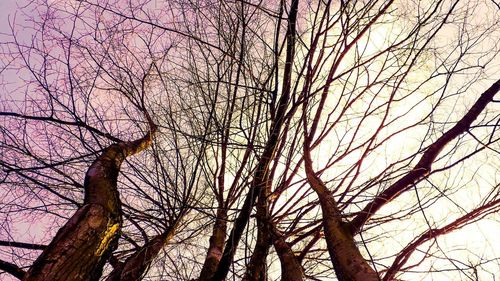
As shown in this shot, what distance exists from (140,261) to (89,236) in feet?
3.20

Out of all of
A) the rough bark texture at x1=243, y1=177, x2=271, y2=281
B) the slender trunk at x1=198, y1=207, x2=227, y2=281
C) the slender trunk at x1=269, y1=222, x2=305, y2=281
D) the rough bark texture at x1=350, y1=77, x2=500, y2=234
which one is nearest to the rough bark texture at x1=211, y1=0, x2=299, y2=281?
the rough bark texture at x1=243, y1=177, x2=271, y2=281

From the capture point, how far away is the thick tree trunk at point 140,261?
3.12 meters

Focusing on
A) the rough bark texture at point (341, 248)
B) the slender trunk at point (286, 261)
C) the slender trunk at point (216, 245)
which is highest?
the slender trunk at point (216, 245)

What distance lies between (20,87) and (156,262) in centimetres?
184

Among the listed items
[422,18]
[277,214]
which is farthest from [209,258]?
[422,18]

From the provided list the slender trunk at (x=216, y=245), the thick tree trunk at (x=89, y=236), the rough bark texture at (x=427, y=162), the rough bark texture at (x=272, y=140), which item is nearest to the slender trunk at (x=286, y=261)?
the rough bark texture at (x=272, y=140)

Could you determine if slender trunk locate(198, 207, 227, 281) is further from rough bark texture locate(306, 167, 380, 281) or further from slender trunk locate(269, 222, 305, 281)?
rough bark texture locate(306, 167, 380, 281)

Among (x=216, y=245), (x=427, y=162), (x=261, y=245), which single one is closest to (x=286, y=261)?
(x=261, y=245)

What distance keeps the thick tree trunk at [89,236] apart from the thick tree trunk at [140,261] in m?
0.47

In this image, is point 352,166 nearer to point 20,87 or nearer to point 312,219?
point 312,219

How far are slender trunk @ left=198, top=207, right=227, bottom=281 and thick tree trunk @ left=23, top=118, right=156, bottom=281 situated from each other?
0.82 meters

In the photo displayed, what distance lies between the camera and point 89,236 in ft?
7.87

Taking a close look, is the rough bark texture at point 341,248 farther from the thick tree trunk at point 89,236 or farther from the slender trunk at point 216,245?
the thick tree trunk at point 89,236

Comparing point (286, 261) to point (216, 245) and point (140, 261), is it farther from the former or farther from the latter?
point (140, 261)
